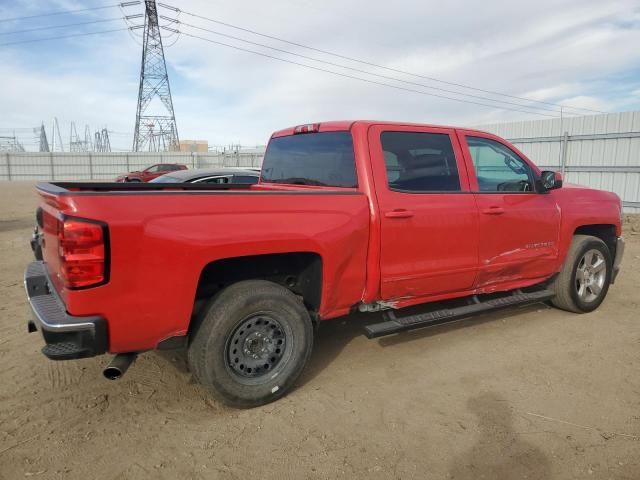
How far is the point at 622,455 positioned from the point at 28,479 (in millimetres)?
3298

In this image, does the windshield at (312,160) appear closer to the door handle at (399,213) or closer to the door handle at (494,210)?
the door handle at (399,213)

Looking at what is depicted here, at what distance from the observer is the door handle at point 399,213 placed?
3510mm

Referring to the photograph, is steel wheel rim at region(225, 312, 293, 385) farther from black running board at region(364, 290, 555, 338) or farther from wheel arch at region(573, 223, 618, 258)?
wheel arch at region(573, 223, 618, 258)

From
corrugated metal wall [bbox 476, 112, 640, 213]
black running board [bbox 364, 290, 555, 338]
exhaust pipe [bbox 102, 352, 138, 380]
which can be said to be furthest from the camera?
corrugated metal wall [bbox 476, 112, 640, 213]

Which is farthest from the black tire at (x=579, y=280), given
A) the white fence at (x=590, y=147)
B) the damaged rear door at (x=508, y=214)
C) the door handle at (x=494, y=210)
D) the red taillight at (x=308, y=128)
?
the white fence at (x=590, y=147)

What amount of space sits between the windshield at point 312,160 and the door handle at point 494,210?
1.28 m

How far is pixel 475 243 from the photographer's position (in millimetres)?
4039

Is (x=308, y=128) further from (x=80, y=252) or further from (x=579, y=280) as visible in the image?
(x=579, y=280)

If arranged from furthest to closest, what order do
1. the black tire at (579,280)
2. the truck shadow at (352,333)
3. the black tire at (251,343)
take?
the black tire at (579,280)
the truck shadow at (352,333)
the black tire at (251,343)

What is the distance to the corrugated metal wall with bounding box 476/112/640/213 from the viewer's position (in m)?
12.5

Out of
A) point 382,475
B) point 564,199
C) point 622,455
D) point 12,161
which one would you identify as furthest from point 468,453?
point 12,161

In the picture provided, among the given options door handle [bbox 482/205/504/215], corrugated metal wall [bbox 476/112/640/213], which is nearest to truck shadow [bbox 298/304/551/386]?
door handle [bbox 482/205/504/215]

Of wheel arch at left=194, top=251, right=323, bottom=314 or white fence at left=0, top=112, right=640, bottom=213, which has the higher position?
white fence at left=0, top=112, right=640, bottom=213

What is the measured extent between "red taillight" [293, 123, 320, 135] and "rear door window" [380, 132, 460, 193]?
2.17ft
